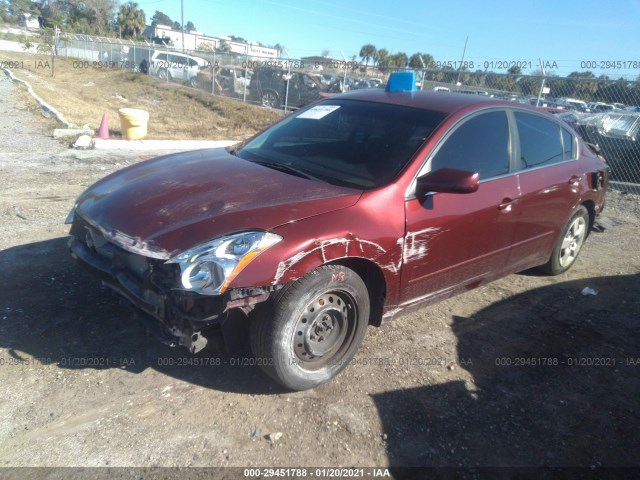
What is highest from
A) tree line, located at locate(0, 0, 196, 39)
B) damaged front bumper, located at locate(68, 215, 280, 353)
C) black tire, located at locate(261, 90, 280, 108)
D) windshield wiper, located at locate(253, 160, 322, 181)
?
tree line, located at locate(0, 0, 196, 39)

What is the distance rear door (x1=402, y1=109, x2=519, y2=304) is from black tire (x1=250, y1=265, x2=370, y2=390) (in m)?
0.46

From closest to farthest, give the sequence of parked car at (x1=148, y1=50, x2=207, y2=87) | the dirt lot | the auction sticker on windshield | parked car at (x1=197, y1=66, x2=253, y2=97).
Result: the dirt lot, the auction sticker on windshield, parked car at (x1=197, y1=66, x2=253, y2=97), parked car at (x1=148, y1=50, x2=207, y2=87)

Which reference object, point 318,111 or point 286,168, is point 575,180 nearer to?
point 318,111

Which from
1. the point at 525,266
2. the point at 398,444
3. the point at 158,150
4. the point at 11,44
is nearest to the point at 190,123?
the point at 158,150

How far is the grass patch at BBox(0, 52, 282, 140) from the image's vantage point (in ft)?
44.5

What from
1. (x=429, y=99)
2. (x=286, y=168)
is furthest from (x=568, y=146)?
(x=286, y=168)

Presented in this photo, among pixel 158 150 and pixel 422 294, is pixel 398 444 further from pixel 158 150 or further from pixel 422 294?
pixel 158 150

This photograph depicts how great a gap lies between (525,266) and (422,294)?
1.48 meters

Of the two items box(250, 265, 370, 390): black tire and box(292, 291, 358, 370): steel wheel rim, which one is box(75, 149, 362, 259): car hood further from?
box(292, 291, 358, 370): steel wheel rim

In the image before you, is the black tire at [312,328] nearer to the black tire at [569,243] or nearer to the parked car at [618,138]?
the black tire at [569,243]

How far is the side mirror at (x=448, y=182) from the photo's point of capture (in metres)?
2.93

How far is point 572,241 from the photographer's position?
16.3 ft

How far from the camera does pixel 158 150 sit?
10.3 metres

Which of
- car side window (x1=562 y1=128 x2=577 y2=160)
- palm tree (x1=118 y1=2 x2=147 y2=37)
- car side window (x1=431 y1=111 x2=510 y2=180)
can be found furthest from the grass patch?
palm tree (x1=118 y1=2 x2=147 y2=37)
